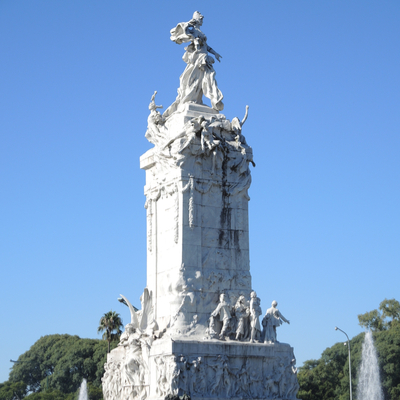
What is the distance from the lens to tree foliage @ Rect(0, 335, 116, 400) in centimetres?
6121

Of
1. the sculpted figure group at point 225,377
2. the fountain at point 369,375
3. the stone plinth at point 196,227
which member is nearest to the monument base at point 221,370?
the sculpted figure group at point 225,377

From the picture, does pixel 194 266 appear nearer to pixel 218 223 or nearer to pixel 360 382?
pixel 218 223

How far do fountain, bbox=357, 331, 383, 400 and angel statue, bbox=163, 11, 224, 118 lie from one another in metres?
25.4

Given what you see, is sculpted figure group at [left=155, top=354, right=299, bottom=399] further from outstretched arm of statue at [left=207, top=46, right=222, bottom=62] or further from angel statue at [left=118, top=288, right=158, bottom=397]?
outstretched arm of statue at [left=207, top=46, right=222, bottom=62]

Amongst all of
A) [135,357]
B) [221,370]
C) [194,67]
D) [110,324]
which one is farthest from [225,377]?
[110,324]

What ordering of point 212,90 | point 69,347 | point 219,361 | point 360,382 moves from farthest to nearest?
1. point 69,347
2. point 360,382
3. point 212,90
4. point 219,361

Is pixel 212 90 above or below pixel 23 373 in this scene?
above

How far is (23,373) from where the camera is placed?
230 feet

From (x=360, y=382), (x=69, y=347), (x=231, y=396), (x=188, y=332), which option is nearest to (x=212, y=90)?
(x=188, y=332)

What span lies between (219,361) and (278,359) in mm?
2514

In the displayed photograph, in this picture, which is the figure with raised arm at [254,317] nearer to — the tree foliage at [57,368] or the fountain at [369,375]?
the fountain at [369,375]

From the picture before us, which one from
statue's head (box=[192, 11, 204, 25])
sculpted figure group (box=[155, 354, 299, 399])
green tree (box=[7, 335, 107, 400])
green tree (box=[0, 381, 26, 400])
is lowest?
sculpted figure group (box=[155, 354, 299, 399])

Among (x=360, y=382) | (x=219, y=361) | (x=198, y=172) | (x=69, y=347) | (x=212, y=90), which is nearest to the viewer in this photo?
(x=219, y=361)

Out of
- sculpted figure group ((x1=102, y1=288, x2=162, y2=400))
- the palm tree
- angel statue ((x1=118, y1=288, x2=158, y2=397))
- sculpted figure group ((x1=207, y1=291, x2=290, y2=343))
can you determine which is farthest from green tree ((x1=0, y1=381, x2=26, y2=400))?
sculpted figure group ((x1=207, y1=291, x2=290, y2=343))
